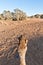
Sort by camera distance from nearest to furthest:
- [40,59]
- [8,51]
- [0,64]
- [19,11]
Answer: [40,59]
[0,64]
[8,51]
[19,11]

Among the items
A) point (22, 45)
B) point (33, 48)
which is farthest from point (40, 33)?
point (22, 45)

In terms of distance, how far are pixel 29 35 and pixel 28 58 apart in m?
3.97

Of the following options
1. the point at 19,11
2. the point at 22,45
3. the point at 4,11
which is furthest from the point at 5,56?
the point at 4,11

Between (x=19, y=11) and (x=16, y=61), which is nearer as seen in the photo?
(x=16, y=61)

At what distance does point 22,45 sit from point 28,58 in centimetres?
662

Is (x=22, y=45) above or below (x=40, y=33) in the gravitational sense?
above

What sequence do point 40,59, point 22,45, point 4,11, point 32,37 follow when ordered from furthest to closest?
point 4,11 → point 32,37 → point 40,59 → point 22,45

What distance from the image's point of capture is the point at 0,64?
1350 cm

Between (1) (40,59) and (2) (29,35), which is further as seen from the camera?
(2) (29,35)

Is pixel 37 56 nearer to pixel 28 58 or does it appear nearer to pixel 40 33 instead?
pixel 28 58

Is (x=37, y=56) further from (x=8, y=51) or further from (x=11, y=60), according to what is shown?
(x=8, y=51)

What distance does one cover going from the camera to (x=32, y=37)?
1602 cm

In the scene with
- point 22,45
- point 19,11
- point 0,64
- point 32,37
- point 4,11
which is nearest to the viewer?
point 22,45

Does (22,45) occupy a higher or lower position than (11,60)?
higher
